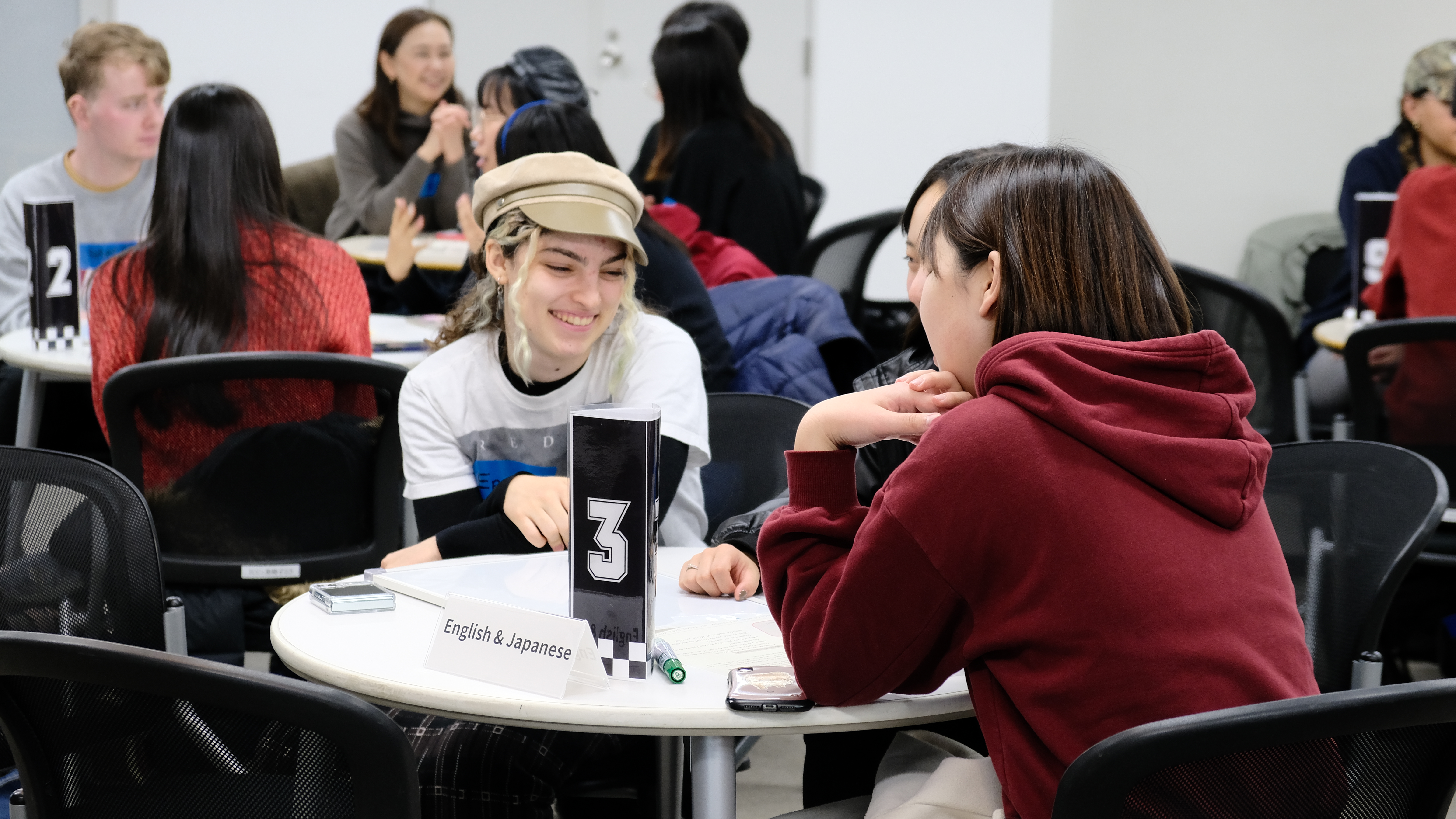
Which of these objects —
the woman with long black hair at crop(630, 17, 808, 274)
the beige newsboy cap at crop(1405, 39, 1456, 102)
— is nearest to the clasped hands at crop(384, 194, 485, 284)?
the woman with long black hair at crop(630, 17, 808, 274)

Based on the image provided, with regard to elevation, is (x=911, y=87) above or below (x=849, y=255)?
above

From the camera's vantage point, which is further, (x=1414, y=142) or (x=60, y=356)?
(x=1414, y=142)

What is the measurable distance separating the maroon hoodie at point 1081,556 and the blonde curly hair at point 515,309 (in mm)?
894

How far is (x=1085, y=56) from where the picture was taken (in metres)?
5.73

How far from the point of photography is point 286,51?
6.00 metres

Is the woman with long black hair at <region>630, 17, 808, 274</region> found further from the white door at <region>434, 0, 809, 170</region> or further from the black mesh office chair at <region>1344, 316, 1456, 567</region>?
the white door at <region>434, 0, 809, 170</region>

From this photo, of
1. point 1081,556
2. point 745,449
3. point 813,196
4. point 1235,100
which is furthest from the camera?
point 1235,100

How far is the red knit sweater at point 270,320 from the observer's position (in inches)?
83.7

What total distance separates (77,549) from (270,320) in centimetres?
95

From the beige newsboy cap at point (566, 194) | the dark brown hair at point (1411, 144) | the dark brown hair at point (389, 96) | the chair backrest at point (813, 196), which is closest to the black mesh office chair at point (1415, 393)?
the dark brown hair at point (1411, 144)

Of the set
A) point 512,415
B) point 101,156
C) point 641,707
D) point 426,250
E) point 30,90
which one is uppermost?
point 30,90

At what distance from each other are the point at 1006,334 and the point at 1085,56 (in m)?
4.92

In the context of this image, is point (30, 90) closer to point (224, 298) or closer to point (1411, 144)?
point (224, 298)

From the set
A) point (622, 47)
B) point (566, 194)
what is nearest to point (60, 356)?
point (566, 194)
